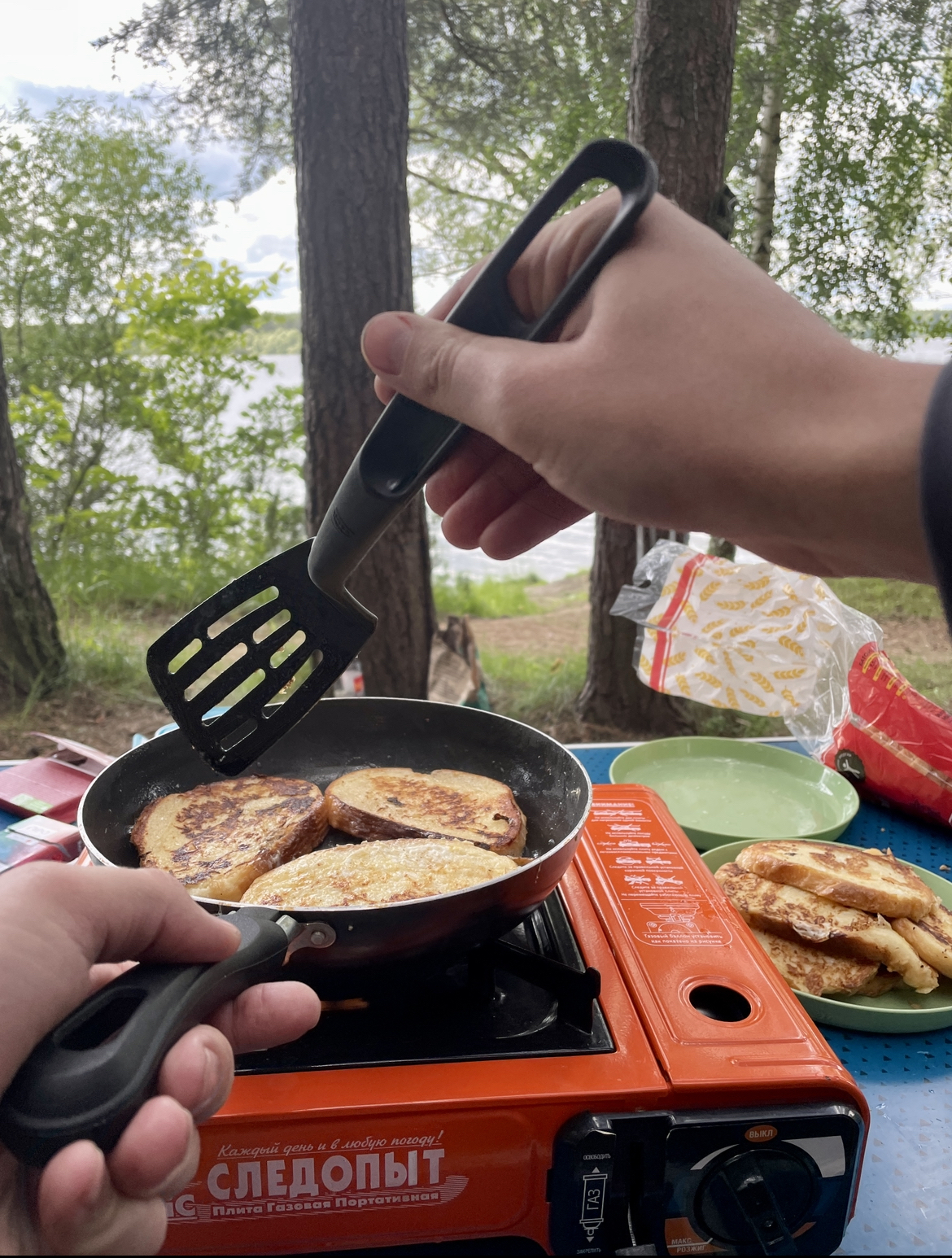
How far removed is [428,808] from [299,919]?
566 mm

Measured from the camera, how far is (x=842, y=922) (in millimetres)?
1250

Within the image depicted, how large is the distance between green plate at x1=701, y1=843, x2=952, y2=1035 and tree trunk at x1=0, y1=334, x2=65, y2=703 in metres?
3.77

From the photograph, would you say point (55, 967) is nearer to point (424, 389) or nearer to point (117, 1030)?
point (117, 1030)

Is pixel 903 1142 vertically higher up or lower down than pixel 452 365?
lower down

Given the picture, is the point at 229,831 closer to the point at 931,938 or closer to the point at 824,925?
the point at 824,925

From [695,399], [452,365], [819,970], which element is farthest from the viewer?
[819,970]

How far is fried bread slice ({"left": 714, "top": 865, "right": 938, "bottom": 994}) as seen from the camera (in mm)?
1209

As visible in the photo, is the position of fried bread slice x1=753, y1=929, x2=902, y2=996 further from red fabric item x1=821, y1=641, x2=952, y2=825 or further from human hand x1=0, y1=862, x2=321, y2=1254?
human hand x1=0, y1=862, x2=321, y2=1254

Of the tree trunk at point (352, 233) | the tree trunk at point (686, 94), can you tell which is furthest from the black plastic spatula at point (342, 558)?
the tree trunk at point (686, 94)

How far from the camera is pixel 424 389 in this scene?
38.6 inches

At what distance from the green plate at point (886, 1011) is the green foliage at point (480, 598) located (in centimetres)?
465

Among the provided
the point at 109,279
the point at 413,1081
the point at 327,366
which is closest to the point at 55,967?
the point at 413,1081

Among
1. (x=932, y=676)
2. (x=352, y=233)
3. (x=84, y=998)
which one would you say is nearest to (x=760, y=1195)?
(x=84, y=998)

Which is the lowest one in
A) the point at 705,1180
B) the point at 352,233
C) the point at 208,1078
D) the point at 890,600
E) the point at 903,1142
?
the point at 890,600
